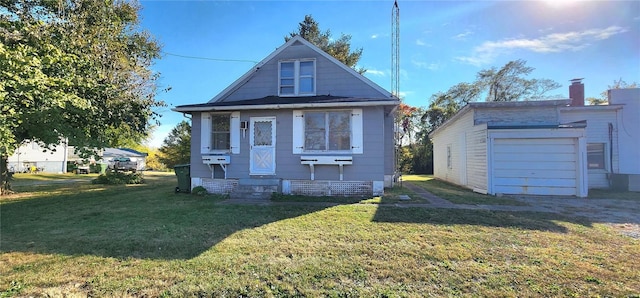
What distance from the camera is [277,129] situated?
9.80 metres

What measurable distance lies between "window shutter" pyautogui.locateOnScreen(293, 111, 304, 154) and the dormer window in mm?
1438

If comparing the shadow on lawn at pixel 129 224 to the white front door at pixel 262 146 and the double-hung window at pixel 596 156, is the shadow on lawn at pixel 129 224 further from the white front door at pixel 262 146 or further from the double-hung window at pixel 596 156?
the double-hung window at pixel 596 156

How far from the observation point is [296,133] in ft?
31.6

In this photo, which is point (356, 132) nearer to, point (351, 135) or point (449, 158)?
point (351, 135)

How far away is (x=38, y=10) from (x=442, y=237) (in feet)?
52.9

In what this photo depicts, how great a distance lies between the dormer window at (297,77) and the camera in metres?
10.8

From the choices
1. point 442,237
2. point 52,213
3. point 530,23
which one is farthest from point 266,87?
point 530,23

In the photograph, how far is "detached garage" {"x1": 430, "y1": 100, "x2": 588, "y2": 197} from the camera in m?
9.66

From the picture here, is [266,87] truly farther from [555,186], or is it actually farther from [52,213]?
[555,186]

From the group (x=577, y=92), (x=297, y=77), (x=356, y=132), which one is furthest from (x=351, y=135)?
(x=577, y=92)

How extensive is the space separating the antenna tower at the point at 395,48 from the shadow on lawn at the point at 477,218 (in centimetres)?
943

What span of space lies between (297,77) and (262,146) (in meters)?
3.04

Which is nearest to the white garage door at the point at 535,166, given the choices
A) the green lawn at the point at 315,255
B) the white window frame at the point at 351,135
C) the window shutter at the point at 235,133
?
the green lawn at the point at 315,255

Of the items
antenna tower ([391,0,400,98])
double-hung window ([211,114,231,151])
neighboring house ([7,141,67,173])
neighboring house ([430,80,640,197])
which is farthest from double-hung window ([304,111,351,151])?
neighboring house ([7,141,67,173])
